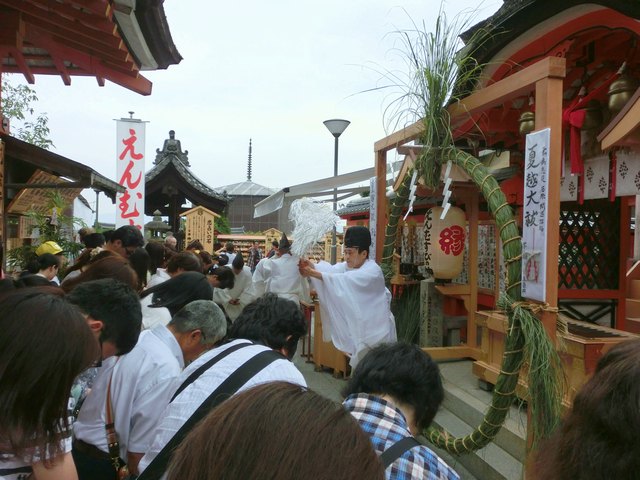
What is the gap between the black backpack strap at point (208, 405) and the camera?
1.82m

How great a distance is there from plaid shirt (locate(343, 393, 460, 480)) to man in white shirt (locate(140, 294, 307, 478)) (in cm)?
25

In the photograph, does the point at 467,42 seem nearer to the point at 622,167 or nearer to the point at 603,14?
the point at 603,14

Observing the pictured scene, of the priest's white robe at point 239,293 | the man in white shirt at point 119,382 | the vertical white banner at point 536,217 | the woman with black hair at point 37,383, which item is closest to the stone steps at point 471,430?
the vertical white banner at point 536,217

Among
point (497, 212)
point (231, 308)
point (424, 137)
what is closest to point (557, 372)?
point (497, 212)

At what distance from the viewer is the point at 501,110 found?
5777mm

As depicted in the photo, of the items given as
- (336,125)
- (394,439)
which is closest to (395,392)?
(394,439)

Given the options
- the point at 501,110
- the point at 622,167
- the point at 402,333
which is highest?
the point at 501,110

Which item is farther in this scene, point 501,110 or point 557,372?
point 501,110

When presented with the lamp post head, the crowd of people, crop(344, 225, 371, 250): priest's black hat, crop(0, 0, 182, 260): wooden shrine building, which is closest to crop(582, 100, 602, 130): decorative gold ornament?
crop(344, 225, 371, 250): priest's black hat

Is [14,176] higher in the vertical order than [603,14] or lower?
lower

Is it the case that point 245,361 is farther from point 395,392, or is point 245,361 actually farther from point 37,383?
point 37,383

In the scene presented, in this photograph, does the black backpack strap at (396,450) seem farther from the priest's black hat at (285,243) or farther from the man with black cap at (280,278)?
the man with black cap at (280,278)

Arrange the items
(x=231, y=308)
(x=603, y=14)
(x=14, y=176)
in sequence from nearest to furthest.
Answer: (x=603, y=14) < (x=14, y=176) < (x=231, y=308)

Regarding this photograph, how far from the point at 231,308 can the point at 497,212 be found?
5.25 metres
